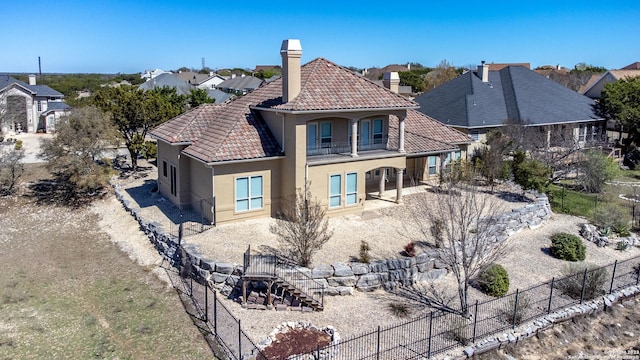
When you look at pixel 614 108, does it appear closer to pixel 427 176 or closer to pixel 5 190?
pixel 427 176

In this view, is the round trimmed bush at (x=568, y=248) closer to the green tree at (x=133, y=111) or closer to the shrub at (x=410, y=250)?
the shrub at (x=410, y=250)

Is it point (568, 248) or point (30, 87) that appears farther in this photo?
point (30, 87)

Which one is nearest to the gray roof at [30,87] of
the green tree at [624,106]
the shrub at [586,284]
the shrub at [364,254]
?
the shrub at [364,254]

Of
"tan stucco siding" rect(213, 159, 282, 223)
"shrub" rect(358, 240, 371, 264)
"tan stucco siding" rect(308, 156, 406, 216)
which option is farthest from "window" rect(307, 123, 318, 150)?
"shrub" rect(358, 240, 371, 264)

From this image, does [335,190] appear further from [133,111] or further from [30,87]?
[30,87]

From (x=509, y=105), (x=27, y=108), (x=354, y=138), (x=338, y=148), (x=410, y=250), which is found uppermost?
(x=509, y=105)

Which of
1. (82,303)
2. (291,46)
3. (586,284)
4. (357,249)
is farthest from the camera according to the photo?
(291,46)

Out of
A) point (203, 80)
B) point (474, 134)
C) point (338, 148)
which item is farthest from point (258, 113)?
point (203, 80)
